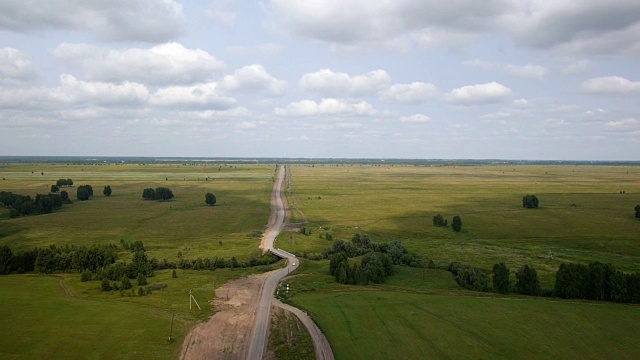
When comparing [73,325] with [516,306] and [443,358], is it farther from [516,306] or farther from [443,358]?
[516,306]

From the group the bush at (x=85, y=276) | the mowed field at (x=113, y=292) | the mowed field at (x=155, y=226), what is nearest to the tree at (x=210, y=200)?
the mowed field at (x=155, y=226)

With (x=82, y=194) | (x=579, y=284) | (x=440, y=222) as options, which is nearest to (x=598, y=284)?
(x=579, y=284)

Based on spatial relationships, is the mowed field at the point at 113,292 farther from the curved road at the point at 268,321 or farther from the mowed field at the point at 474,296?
the mowed field at the point at 474,296

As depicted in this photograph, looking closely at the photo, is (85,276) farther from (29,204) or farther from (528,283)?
(29,204)

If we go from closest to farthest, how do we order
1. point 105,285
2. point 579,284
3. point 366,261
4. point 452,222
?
point 579,284, point 105,285, point 366,261, point 452,222

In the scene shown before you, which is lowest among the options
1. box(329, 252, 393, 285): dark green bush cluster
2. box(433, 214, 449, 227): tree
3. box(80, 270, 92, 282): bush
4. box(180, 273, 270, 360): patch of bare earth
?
box(180, 273, 270, 360): patch of bare earth

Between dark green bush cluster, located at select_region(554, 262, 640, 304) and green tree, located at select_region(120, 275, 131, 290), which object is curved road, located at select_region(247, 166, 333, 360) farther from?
dark green bush cluster, located at select_region(554, 262, 640, 304)

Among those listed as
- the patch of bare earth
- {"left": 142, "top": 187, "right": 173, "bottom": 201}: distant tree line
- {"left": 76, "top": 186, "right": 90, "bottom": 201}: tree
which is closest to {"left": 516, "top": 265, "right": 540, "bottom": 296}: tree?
the patch of bare earth
